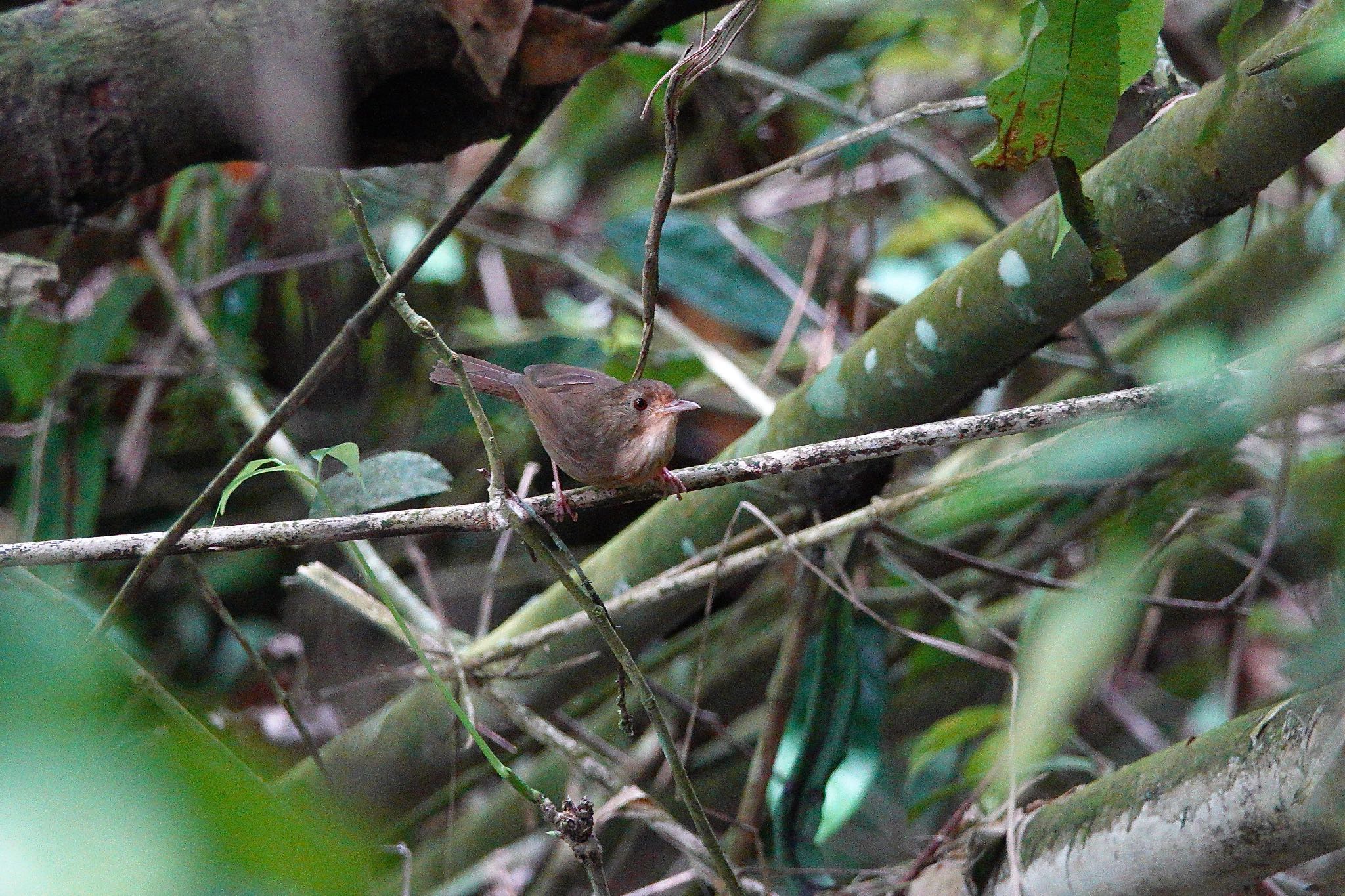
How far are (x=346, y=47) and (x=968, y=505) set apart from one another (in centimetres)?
168

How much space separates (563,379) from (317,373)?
1.94 feet

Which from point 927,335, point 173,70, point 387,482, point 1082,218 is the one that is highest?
point 173,70

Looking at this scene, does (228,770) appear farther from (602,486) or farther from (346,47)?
(346,47)

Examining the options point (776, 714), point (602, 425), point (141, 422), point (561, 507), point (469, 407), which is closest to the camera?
point (469, 407)

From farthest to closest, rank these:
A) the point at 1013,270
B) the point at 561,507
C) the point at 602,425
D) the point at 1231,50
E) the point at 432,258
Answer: the point at 432,258 → the point at 602,425 → the point at 1013,270 → the point at 561,507 → the point at 1231,50

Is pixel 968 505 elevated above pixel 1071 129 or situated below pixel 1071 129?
below

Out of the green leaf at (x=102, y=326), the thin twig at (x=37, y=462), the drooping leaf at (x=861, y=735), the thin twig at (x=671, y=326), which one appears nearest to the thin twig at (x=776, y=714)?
the drooping leaf at (x=861, y=735)

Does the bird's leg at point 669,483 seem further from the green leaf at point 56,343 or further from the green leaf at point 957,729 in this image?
the green leaf at point 56,343

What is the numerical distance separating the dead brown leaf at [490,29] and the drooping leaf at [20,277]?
102 cm

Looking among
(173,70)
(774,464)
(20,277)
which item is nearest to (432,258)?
(20,277)

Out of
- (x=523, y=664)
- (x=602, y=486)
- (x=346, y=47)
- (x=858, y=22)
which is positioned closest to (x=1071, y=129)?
(x=602, y=486)

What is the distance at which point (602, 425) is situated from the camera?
198 centimetres

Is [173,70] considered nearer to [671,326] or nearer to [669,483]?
[669,483]

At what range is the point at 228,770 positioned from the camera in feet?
1.20
